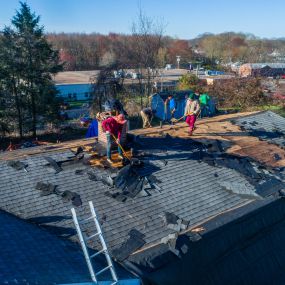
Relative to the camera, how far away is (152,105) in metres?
29.5

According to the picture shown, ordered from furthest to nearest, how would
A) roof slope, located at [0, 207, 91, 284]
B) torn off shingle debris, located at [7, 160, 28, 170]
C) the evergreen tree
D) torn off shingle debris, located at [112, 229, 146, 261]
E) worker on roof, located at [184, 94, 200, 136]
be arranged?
1. the evergreen tree
2. worker on roof, located at [184, 94, 200, 136]
3. torn off shingle debris, located at [7, 160, 28, 170]
4. torn off shingle debris, located at [112, 229, 146, 261]
5. roof slope, located at [0, 207, 91, 284]

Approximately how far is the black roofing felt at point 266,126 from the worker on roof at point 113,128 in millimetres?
7097

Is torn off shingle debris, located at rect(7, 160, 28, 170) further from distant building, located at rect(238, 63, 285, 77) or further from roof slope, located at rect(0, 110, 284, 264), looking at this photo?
distant building, located at rect(238, 63, 285, 77)

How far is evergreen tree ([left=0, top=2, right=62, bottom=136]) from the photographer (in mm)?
29141

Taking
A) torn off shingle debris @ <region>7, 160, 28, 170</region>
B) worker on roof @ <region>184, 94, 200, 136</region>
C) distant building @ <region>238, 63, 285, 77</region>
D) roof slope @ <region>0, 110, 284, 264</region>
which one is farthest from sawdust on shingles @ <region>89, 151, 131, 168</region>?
distant building @ <region>238, 63, 285, 77</region>

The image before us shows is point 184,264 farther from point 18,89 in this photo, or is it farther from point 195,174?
point 18,89

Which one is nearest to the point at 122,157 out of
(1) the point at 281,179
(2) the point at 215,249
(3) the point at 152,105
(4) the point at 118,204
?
(4) the point at 118,204

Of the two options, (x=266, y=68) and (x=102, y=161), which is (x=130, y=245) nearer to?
(x=102, y=161)

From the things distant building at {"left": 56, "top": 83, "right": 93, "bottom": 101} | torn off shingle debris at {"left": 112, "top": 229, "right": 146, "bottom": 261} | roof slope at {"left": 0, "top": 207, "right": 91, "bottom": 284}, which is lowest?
distant building at {"left": 56, "top": 83, "right": 93, "bottom": 101}

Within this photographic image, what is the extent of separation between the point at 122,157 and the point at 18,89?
21953 mm

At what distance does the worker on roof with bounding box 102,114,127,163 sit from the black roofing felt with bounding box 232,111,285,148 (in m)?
7.10

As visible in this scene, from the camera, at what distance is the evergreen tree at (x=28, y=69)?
2914 centimetres

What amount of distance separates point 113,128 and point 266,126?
29.2 feet

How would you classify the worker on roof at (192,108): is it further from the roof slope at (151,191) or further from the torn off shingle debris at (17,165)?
the torn off shingle debris at (17,165)
